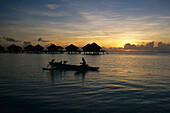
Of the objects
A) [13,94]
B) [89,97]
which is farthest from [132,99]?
[13,94]

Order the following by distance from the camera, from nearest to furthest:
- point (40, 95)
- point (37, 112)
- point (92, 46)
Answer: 1. point (37, 112)
2. point (40, 95)
3. point (92, 46)

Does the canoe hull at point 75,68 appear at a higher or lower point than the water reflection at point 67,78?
higher

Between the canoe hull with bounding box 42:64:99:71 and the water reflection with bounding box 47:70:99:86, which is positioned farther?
the canoe hull with bounding box 42:64:99:71

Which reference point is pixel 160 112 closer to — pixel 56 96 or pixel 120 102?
pixel 120 102

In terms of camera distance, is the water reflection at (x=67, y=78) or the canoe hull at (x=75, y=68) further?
the canoe hull at (x=75, y=68)

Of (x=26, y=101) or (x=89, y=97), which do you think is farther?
(x=89, y=97)

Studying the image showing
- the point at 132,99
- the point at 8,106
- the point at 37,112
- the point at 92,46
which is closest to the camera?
the point at 37,112

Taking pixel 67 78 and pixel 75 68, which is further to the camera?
pixel 75 68

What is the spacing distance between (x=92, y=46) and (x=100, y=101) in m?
71.8

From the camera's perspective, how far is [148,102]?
21.4ft

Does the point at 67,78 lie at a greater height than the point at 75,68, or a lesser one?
lesser

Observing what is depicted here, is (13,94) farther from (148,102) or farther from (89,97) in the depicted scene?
(148,102)

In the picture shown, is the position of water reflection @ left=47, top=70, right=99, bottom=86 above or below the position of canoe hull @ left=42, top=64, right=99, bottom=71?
below

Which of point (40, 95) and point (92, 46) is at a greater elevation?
point (92, 46)
